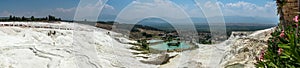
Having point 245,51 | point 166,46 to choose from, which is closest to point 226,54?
point 245,51

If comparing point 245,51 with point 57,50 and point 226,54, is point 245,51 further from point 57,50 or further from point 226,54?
point 57,50

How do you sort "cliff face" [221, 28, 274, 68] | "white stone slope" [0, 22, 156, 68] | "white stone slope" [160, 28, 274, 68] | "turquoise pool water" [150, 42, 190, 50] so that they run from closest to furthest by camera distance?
"white stone slope" [0, 22, 156, 68] < "cliff face" [221, 28, 274, 68] < "white stone slope" [160, 28, 274, 68] < "turquoise pool water" [150, 42, 190, 50]

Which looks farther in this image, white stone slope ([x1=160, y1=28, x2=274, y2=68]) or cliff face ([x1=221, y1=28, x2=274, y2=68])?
white stone slope ([x1=160, y1=28, x2=274, y2=68])

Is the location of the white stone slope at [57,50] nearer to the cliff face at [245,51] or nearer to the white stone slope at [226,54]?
the white stone slope at [226,54]

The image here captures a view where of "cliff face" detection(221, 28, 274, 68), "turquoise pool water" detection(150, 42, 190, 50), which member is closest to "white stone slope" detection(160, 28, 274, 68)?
"cliff face" detection(221, 28, 274, 68)

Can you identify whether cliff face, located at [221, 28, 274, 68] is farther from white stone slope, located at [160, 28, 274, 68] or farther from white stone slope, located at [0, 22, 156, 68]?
white stone slope, located at [0, 22, 156, 68]

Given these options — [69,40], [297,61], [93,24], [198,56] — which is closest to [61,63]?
[69,40]

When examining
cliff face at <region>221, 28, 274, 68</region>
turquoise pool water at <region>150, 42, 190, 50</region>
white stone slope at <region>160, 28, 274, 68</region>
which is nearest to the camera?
cliff face at <region>221, 28, 274, 68</region>

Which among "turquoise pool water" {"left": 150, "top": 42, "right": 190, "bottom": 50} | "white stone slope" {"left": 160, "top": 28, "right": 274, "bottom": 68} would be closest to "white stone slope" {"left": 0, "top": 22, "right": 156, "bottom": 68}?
"white stone slope" {"left": 160, "top": 28, "right": 274, "bottom": 68}

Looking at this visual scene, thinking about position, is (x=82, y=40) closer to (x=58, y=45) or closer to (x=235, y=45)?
(x=58, y=45)
